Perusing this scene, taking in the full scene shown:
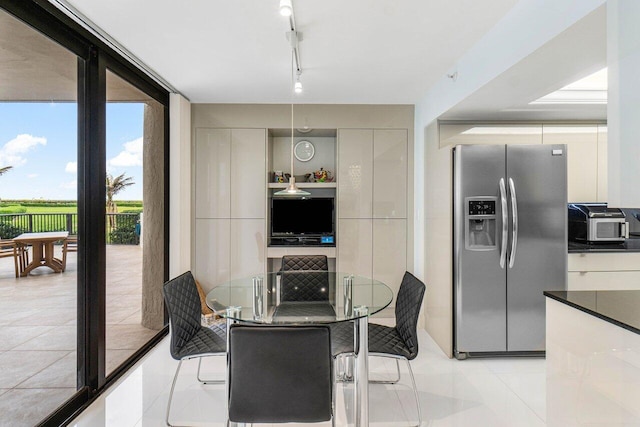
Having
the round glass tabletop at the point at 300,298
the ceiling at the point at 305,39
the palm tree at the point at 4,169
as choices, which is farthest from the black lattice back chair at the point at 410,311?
the palm tree at the point at 4,169

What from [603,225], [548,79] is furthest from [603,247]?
[548,79]

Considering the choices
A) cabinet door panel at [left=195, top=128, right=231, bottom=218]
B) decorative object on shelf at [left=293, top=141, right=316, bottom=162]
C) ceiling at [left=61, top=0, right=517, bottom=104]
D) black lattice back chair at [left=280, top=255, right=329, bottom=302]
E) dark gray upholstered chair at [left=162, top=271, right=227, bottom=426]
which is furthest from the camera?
decorative object on shelf at [left=293, top=141, right=316, bottom=162]

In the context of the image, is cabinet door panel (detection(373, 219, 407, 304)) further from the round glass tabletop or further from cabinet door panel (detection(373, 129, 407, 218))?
the round glass tabletop

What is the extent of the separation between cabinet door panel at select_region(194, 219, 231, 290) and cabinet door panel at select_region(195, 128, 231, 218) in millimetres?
116

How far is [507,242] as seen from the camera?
303 centimetres

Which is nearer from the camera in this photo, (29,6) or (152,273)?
(29,6)

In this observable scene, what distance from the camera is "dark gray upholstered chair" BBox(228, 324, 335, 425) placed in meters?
1.53

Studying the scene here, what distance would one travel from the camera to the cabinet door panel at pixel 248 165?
13.4 feet

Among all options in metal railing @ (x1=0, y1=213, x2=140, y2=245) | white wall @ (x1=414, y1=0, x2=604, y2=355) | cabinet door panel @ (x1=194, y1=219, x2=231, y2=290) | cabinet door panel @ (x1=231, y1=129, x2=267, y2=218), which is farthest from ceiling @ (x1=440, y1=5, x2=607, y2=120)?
metal railing @ (x1=0, y1=213, x2=140, y2=245)

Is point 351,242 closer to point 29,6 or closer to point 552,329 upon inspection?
point 552,329

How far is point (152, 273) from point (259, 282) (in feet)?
4.97

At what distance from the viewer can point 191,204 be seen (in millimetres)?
4059

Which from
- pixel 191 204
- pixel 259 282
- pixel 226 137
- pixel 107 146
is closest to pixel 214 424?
pixel 259 282

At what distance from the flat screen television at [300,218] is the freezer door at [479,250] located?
1.62m
